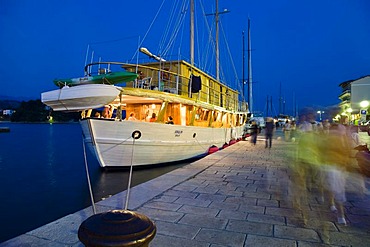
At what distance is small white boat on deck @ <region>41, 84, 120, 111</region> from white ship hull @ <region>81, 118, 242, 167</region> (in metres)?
1.28

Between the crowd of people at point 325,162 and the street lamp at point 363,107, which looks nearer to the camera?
the crowd of people at point 325,162

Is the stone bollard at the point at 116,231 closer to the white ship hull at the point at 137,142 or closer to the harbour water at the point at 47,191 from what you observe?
the harbour water at the point at 47,191

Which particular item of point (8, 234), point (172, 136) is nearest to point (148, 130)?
point (172, 136)

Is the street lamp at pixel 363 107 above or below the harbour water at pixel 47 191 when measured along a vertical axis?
above

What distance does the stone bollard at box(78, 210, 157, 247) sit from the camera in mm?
1552

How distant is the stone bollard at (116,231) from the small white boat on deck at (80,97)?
6.78 metres

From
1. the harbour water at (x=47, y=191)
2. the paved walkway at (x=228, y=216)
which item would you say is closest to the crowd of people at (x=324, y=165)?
the paved walkway at (x=228, y=216)

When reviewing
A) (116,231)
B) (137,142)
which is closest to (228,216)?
(116,231)

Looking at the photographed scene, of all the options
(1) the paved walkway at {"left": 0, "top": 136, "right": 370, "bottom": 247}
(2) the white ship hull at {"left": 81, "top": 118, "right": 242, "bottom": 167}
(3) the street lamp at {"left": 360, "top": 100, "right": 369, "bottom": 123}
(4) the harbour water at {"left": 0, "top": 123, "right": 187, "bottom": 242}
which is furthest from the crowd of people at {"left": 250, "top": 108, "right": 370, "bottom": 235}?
(3) the street lamp at {"left": 360, "top": 100, "right": 369, "bottom": 123}

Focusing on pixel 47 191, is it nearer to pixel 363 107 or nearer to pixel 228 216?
pixel 228 216

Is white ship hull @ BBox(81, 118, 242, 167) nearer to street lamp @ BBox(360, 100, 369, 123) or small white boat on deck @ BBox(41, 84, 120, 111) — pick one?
small white boat on deck @ BBox(41, 84, 120, 111)

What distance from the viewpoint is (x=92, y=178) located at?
10539 millimetres

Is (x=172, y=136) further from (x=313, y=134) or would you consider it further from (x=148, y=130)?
(x=313, y=134)

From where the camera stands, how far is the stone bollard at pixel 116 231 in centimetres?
155
